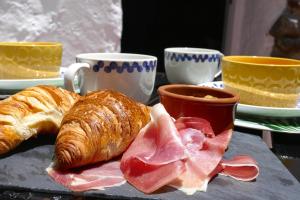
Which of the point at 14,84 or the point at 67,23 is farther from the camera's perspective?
the point at 67,23

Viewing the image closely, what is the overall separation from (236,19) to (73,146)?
5.34ft

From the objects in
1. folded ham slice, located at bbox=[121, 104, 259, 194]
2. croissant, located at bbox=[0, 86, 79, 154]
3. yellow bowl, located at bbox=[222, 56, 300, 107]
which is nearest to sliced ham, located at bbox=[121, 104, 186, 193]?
folded ham slice, located at bbox=[121, 104, 259, 194]

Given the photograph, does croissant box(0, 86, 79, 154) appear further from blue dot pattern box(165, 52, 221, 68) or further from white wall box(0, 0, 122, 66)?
white wall box(0, 0, 122, 66)

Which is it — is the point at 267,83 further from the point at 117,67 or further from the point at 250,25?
the point at 250,25

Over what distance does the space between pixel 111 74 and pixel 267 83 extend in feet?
0.87

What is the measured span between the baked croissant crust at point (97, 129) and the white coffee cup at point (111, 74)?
12 centimetres

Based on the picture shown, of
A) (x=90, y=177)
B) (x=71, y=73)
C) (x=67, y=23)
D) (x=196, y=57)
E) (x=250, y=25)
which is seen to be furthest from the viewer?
(x=250, y=25)

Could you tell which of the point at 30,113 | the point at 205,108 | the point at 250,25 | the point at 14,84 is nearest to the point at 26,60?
the point at 14,84

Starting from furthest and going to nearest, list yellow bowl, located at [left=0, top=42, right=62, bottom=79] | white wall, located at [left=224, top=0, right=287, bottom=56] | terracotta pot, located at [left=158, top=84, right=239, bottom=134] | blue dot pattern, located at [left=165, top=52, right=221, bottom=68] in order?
white wall, located at [left=224, top=0, right=287, bottom=56]
blue dot pattern, located at [left=165, top=52, right=221, bottom=68]
yellow bowl, located at [left=0, top=42, right=62, bottom=79]
terracotta pot, located at [left=158, top=84, right=239, bottom=134]

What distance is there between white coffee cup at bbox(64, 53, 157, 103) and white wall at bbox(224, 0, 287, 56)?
134 centimetres

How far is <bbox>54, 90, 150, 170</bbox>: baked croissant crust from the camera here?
45 centimetres

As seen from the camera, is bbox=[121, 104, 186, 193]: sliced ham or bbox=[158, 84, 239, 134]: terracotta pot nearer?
bbox=[121, 104, 186, 193]: sliced ham

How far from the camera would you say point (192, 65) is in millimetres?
927

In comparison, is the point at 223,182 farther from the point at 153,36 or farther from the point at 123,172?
the point at 153,36
